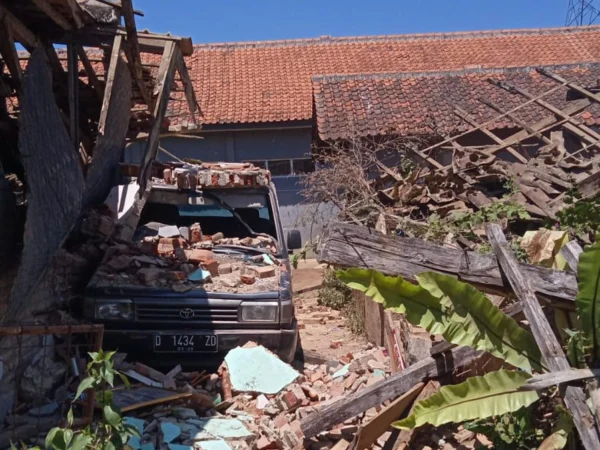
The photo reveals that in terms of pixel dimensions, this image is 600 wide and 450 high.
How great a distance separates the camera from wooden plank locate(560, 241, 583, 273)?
4.21 m

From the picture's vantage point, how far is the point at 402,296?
173 inches

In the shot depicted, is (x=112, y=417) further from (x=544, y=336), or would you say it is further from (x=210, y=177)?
(x=210, y=177)

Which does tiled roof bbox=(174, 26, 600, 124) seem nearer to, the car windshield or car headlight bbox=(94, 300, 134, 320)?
the car windshield

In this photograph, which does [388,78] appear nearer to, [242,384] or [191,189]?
[191,189]

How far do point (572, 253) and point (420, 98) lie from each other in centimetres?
1556

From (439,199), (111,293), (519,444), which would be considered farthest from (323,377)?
(439,199)

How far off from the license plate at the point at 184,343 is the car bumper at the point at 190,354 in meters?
0.03

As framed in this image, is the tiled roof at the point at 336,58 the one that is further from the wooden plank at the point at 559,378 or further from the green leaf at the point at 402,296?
the wooden plank at the point at 559,378

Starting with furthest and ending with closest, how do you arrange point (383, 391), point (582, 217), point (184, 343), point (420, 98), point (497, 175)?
1. point (420, 98)
2. point (497, 175)
3. point (184, 343)
4. point (582, 217)
5. point (383, 391)

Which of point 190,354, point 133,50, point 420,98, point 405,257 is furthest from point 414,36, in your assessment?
point 405,257

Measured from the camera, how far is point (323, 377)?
6762 mm

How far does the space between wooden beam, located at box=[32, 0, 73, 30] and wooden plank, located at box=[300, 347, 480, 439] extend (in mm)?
4398

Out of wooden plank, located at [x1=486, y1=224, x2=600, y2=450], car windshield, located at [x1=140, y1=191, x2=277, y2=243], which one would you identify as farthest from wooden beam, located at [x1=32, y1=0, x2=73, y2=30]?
wooden plank, located at [x1=486, y1=224, x2=600, y2=450]

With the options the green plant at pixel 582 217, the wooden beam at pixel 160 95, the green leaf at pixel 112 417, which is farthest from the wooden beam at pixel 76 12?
the green plant at pixel 582 217
